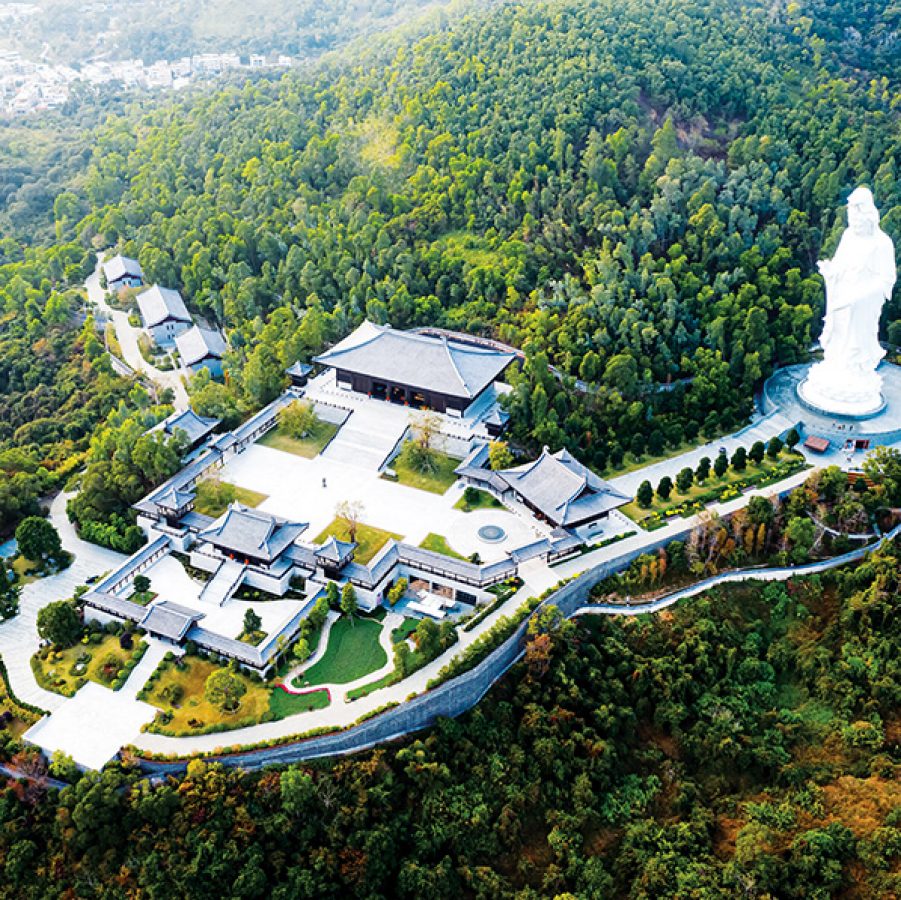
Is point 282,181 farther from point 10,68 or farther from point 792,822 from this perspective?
point 10,68

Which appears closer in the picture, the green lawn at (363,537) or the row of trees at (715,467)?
the green lawn at (363,537)

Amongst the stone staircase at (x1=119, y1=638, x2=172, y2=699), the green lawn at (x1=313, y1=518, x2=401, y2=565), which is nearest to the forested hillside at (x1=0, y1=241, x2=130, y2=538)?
the stone staircase at (x1=119, y1=638, x2=172, y2=699)

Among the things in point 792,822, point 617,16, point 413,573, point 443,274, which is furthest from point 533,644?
point 617,16

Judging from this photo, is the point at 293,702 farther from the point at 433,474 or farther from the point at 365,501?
the point at 433,474

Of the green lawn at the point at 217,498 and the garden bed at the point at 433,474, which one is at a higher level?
the green lawn at the point at 217,498

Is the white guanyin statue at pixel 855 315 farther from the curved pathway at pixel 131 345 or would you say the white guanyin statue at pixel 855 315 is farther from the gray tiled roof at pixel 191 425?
the curved pathway at pixel 131 345

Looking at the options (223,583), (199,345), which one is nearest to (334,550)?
(223,583)

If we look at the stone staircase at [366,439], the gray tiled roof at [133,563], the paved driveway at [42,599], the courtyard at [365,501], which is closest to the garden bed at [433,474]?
the courtyard at [365,501]

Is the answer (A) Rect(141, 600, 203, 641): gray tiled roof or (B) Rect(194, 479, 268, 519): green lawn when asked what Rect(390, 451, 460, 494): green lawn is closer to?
(B) Rect(194, 479, 268, 519): green lawn
